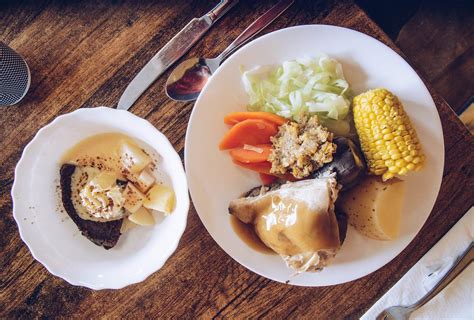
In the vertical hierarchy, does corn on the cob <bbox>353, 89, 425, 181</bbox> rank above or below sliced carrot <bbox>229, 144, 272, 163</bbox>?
below

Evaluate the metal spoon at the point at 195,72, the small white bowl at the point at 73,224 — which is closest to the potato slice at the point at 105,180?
the small white bowl at the point at 73,224

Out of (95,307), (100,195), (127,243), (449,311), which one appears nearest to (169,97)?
(100,195)

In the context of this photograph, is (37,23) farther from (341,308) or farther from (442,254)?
(442,254)

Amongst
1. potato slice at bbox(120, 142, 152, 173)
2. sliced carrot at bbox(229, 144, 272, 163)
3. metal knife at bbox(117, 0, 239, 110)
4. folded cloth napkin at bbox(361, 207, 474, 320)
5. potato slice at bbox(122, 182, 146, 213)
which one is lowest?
folded cloth napkin at bbox(361, 207, 474, 320)

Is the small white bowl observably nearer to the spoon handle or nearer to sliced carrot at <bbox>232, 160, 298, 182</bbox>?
sliced carrot at <bbox>232, 160, 298, 182</bbox>

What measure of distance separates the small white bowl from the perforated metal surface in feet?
1.13

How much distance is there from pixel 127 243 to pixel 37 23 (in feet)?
3.37

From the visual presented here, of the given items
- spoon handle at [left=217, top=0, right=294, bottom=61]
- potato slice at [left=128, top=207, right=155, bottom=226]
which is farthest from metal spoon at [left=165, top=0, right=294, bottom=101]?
potato slice at [left=128, top=207, right=155, bottom=226]

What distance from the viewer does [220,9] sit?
1.96 m

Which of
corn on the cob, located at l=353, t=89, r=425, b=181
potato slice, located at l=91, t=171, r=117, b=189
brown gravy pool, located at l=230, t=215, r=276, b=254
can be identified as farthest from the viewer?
brown gravy pool, located at l=230, t=215, r=276, b=254

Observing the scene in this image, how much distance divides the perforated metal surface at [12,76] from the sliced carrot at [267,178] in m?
1.07

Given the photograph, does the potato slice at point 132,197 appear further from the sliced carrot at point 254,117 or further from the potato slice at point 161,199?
the sliced carrot at point 254,117

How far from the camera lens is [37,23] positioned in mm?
2043

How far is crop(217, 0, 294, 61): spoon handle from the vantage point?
1.95 m
